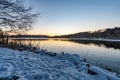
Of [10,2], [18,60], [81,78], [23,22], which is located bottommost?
[81,78]

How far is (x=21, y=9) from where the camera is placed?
1238cm

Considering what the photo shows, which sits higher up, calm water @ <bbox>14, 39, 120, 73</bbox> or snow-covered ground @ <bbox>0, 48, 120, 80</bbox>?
snow-covered ground @ <bbox>0, 48, 120, 80</bbox>

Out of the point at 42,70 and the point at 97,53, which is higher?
the point at 42,70

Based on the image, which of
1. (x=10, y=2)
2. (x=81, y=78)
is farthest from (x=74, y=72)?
(x=10, y=2)

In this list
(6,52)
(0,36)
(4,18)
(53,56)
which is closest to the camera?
(6,52)

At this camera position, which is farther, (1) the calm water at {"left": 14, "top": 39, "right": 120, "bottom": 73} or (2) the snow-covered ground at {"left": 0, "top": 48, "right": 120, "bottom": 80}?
(1) the calm water at {"left": 14, "top": 39, "right": 120, "bottom": 73}

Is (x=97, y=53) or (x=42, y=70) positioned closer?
(x=42, y=70)

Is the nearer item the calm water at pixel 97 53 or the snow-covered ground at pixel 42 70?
the snow-covered ground at pixel 42 70

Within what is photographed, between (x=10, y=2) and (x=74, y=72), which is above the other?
(x=10, y=2)

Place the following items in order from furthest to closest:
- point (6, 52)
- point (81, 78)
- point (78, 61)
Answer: point (78, 61) → point (6, 52) → point (81, 78)

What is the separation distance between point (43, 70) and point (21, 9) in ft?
19.2

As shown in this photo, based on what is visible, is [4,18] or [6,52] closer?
[6,52]

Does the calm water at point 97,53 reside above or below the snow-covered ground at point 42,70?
below

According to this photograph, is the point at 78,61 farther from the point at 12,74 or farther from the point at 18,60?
the point at 12,74
